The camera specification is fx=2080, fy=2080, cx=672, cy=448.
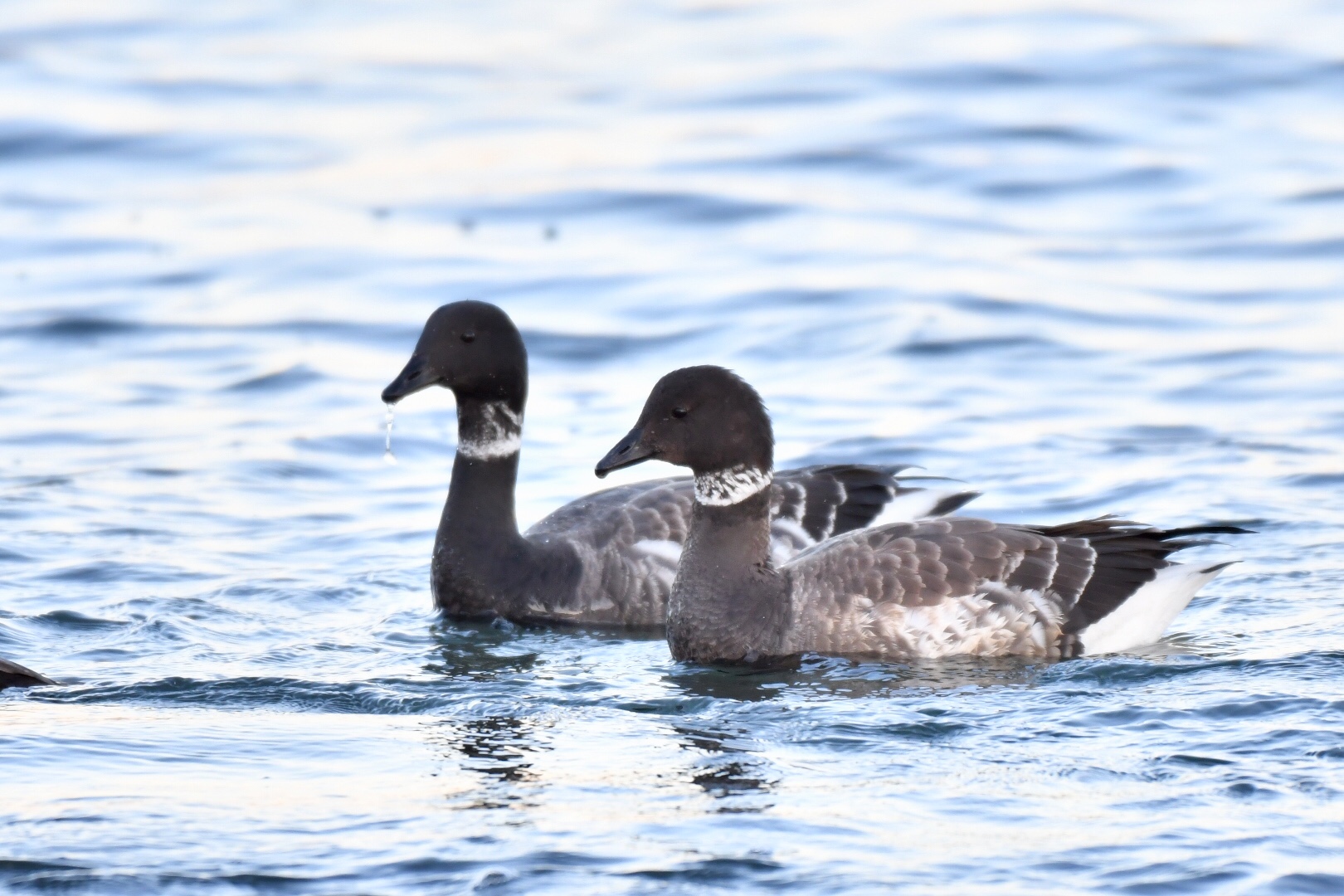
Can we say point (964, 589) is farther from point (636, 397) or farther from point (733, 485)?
point (636, 397)

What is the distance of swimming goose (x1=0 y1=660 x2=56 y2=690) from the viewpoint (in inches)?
352

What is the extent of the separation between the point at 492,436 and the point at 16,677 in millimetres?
3266

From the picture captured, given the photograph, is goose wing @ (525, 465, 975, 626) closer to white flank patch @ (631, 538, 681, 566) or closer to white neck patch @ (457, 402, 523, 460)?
white flank patch @ (631, 538, 681, 566)

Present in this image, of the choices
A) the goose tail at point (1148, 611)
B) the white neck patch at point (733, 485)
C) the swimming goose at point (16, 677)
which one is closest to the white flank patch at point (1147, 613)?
the goose tail at point (1148, 611)

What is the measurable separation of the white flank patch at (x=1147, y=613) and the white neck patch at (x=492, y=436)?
3.42 meters

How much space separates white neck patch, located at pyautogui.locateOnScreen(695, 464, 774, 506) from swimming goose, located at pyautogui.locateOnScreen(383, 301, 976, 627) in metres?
1.15

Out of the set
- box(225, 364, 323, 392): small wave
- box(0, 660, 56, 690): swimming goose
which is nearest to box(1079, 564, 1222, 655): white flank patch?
box(0, 660, 56, 690): swimming goose

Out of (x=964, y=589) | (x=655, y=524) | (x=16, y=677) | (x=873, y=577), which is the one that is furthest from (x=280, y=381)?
(x=964, y=589)

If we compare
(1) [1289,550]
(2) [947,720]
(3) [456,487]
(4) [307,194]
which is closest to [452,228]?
(4) [307,194]

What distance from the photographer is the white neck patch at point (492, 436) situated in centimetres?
1145

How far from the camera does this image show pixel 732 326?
16922 mm

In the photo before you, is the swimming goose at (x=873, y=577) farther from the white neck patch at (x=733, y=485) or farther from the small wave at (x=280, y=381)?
the small wave at (x=280, y=381)

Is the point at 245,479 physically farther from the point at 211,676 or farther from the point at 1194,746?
the point at 1194,746

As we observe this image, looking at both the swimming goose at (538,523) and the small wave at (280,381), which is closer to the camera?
the swimming goose at (538,523)
